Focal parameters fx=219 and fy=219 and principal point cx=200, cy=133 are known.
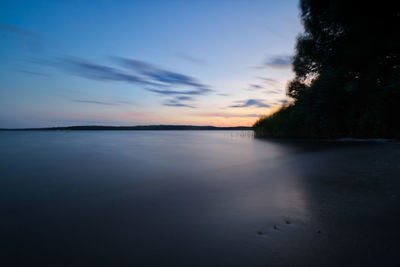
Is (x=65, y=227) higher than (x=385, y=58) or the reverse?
the reverse

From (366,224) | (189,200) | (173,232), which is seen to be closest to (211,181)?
(189,200)

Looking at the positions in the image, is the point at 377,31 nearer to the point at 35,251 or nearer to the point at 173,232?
the point at 173,232

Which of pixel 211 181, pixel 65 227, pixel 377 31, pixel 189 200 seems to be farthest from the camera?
pixel 211 181

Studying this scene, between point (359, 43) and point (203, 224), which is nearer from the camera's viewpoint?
point (203, 224)

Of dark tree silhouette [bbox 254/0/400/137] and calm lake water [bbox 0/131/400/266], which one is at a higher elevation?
dark tree silhouette [bbox 254/0/400/137]

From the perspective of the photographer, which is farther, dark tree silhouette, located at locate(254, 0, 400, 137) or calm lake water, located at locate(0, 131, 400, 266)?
dark tree silhouette, located at locate(254, 0, 400, 137)

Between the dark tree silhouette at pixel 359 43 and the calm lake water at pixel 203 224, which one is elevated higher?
the dark tree silhouette at pixel 359 43

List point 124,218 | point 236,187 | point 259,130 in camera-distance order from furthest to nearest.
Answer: point 259,130 < point 236,187 < point 124,218

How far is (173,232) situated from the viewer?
3.40 metres

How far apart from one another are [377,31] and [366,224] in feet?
12.8

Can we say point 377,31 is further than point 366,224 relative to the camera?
Yes

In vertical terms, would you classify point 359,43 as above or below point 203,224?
above

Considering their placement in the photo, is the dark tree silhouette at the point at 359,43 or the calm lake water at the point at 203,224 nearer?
the calm lake water at the point at 203,224

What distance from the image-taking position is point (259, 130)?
134 feet
